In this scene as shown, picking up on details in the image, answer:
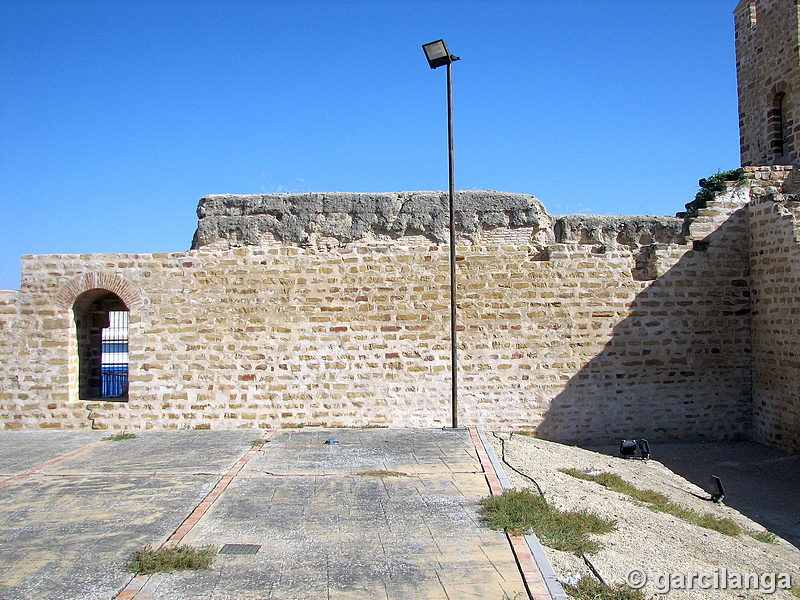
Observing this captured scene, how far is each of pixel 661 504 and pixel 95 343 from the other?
8362 millimetres

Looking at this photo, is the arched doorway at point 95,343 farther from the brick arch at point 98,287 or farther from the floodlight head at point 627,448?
the floodlight head at point 627,448

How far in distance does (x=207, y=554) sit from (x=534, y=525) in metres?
2.48

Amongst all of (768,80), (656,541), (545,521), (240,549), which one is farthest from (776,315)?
(240,549)

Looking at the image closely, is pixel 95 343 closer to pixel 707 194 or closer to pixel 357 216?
pixel 357 216

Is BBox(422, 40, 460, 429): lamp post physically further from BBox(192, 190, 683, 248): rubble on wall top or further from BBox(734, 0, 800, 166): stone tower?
BBox(734, 0, 800, 166): stone tower

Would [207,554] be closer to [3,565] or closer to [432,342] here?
[3,565]

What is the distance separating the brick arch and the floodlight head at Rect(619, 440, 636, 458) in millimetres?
7073

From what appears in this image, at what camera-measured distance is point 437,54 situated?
812 centimetres

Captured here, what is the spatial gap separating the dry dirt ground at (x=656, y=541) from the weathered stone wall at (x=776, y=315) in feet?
6.78

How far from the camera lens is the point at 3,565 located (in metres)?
4.23

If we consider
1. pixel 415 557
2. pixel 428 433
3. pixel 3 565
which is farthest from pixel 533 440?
pixel 3 565

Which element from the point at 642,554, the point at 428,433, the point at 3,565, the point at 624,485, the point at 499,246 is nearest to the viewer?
the point at 3,565

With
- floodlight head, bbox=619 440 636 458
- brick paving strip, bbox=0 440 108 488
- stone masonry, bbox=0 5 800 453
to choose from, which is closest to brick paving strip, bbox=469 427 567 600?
floodlight head, bbox=619 440 636 458

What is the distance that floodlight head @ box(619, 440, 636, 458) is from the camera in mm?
8266
